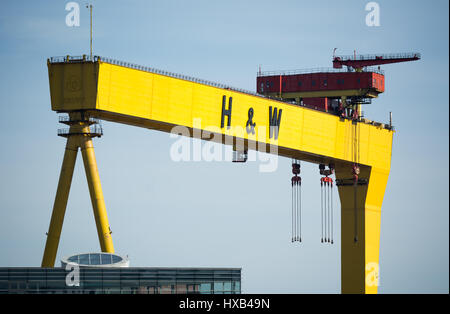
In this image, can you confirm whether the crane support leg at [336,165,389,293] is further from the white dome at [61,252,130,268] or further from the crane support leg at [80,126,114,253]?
the white dome at [61,252,130,268]

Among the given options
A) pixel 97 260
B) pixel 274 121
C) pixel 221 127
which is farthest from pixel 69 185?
pixel 274 121

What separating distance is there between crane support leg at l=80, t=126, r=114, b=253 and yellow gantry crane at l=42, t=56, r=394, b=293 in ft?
0.20

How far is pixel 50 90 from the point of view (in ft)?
208

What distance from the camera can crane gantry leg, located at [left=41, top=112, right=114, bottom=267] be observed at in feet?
211

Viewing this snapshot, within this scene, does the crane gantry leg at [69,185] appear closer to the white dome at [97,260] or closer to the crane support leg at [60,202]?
the crane support leg at [60,202]

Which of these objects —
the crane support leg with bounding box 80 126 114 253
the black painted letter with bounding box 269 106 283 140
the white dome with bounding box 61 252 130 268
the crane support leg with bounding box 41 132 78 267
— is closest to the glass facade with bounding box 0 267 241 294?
the white dome with bounding box 61 252 130 268

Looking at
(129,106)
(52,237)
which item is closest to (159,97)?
(129,106)

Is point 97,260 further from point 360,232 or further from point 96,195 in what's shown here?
point 360,232

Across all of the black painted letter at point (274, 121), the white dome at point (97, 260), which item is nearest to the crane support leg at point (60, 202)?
the white dome at point (97, 260)

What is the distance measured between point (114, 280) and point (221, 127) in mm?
13380

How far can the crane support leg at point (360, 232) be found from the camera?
83688mm

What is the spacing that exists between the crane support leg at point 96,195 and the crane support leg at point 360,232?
80.2 feet
